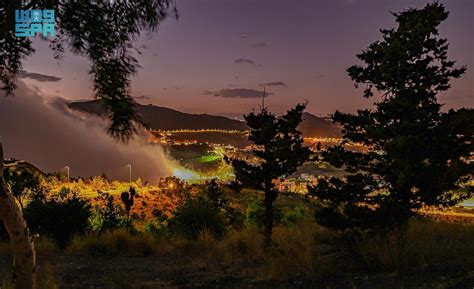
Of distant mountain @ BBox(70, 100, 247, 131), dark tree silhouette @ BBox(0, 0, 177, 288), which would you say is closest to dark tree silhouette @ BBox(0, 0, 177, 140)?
dark tree silhouette @ BBox(0, 0, 177, 288)

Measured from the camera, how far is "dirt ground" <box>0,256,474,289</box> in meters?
6.73

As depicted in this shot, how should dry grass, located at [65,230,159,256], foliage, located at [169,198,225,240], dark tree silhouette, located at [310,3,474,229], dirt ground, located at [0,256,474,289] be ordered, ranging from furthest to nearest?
foliage, located at [169,198,225,240] < dry grass, located at [65,230,159,256] < dark tree silhouette, located at [310,3,474,229] < dirt ground, located at [0,256,474,289]

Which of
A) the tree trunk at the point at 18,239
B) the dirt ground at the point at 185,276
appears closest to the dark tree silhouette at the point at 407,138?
the dirt ground at the point at 185,276

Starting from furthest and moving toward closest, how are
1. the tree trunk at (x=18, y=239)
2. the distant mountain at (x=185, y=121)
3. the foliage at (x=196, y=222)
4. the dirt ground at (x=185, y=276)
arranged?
the distant mountain at (x=185, y=121), the foliage at (x=196, y=222), the dirt ground at (x=185, y=276), the tree trunk at (x=18, y=239)

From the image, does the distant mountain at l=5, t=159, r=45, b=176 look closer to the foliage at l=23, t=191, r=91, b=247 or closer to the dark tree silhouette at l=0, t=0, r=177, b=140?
the foliage at l=23, t=191, r=91, b=247

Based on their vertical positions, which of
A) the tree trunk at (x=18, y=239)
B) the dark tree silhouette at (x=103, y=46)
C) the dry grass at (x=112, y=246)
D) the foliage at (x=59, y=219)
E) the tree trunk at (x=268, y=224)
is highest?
the dark tree silhouette at (x=103, y=46)

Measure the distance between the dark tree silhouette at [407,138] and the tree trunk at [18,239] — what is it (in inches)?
298

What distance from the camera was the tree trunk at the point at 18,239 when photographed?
5.11 meters

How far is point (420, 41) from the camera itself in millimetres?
10805

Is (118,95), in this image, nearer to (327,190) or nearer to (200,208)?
(327,190)

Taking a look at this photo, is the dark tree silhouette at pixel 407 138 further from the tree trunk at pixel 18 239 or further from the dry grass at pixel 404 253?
the tree trunk at pixel 18 239

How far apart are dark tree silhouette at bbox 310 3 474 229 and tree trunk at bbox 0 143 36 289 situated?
7.57 m

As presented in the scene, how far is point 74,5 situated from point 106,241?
971cm

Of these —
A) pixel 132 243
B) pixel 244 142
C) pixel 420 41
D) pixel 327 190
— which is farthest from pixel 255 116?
pixel 244 142
